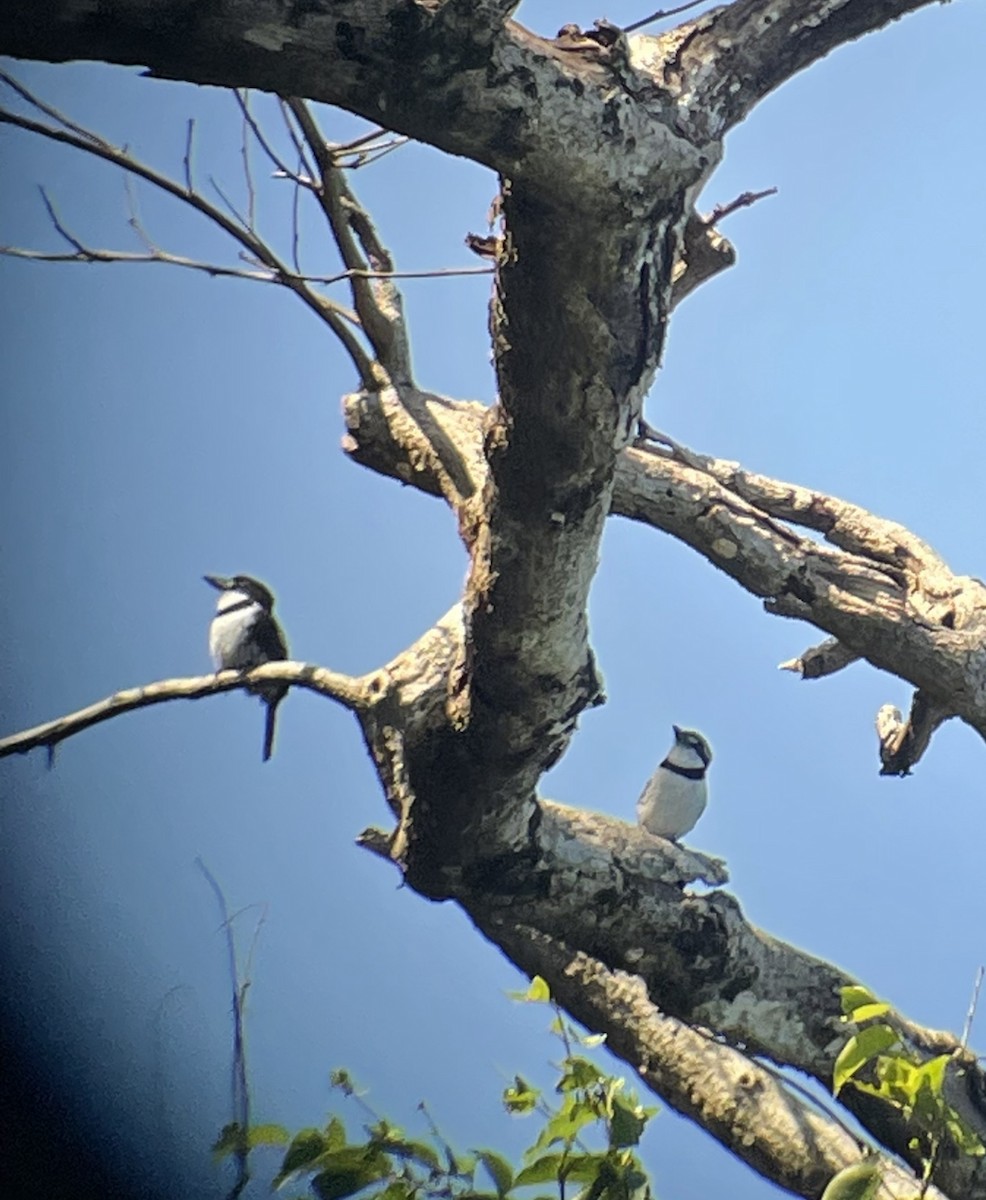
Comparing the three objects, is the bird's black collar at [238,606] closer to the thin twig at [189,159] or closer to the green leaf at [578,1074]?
the thin twig at [189,159]

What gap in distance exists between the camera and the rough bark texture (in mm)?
1420

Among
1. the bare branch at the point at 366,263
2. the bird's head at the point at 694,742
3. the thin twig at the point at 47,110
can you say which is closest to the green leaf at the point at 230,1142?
the thin twig at the point at 47,110

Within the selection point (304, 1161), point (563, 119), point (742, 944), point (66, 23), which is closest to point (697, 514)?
point (742, 944)

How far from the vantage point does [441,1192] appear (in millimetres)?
1731

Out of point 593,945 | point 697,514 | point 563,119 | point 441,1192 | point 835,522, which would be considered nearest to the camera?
point 563,119

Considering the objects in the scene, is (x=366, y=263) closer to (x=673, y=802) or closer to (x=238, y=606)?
(x=238, y=606)

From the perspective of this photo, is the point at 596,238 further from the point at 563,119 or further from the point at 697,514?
the point at 697,514

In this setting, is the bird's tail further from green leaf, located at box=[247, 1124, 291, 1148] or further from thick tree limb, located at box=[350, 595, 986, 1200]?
green leaf, located at box=[247, 1124, 291, 1148]

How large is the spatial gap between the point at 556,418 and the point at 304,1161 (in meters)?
1.12

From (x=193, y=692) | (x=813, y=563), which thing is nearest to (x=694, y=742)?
(x=813, y=563)

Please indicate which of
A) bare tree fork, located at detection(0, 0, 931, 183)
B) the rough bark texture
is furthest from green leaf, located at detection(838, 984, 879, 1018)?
bare tree fork, located at detection(0, 0, 931, 183)

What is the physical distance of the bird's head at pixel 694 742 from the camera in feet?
18.6

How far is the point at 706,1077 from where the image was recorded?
8.89 feet

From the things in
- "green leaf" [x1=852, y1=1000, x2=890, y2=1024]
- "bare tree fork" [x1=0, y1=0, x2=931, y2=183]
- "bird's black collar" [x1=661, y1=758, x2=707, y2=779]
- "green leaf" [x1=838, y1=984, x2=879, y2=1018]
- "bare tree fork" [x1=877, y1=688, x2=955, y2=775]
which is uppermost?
"bird's black collar" [x1=661, y1=758, x2=707, y2=779]
